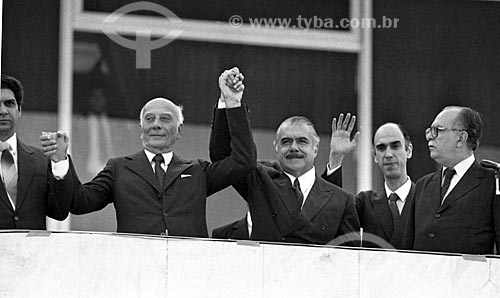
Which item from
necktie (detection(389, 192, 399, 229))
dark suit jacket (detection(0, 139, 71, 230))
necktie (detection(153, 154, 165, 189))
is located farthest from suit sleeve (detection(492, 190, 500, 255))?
dark suit jacket (detection(0, 139, 71, 230))

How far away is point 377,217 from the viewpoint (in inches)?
532

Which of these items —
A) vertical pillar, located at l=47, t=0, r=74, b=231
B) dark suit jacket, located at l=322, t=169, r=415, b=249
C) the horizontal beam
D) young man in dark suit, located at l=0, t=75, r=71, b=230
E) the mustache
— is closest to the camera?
young man in dark suit, located at l=0, t=75, r=71, b=230

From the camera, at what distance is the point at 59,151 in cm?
1323

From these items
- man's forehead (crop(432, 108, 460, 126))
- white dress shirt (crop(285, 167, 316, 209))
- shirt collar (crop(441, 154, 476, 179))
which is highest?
man's forehead (crop(432, 108, 460, 126))

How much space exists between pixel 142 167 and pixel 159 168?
6.1 inches

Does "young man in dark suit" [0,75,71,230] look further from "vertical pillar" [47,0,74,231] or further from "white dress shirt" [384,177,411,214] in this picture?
"white dress shirt" [384,177,411,214]

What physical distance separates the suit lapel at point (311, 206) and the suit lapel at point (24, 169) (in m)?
2.38

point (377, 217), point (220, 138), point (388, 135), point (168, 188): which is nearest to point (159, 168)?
point (168, 188)

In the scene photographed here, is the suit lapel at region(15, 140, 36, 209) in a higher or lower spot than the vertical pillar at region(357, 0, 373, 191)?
lower

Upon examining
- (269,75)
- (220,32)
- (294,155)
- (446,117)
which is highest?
(220,32)

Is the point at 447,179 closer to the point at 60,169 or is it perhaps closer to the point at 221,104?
the point at 221,104

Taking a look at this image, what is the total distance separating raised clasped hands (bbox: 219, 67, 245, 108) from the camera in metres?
13.3

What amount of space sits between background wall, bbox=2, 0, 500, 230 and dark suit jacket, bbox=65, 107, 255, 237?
0.15m

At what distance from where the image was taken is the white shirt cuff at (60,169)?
13008 mm
